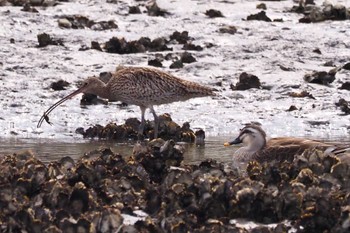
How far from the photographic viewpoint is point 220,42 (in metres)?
19.3

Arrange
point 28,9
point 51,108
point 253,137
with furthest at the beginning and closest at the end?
point 28,9 → point 51,108 → point 253,137

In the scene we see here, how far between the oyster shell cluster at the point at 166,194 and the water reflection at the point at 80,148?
282 cm

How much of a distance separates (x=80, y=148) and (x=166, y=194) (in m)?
5.31

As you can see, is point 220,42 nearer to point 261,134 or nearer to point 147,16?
point 147,16

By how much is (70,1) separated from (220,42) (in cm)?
380

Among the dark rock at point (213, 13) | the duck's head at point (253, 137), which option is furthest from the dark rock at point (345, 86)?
the duck's head at point (253, 137)

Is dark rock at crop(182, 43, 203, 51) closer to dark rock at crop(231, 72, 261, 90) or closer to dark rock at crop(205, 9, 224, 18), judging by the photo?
dark rock at crop(231, 72, 261, 90)

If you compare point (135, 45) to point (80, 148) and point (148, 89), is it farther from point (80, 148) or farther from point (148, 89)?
point (80, 148)

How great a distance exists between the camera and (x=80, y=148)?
13062 mm

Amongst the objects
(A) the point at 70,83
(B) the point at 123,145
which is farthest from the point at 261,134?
(A) the point at 70,83

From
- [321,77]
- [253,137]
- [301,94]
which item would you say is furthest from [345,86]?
[253,137]

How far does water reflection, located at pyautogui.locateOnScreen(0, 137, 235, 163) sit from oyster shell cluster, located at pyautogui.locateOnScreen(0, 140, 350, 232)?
2.82 m

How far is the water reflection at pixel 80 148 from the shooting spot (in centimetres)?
1223

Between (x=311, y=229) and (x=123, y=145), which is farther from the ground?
(x=311, y=229)
